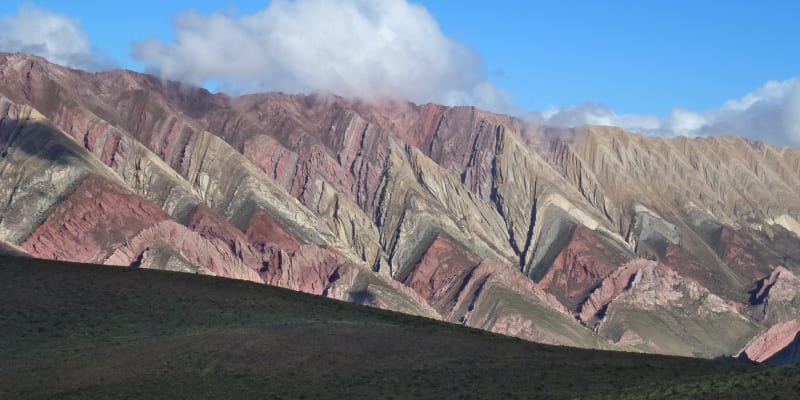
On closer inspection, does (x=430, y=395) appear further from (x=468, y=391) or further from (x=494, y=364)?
(x=494, y=364)

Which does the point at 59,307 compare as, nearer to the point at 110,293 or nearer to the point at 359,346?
the point at 110,293

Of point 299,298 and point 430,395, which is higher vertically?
point 299,298

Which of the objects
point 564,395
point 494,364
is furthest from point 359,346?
point 564,395

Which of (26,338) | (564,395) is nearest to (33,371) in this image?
(26,338)

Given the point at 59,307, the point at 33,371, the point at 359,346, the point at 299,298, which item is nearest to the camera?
the point at 33,371

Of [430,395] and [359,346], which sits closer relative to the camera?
[430,395]

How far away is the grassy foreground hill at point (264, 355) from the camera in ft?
241

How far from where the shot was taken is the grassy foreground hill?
73.4 meters

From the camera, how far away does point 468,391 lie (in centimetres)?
7344

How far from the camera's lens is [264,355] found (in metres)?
82.8

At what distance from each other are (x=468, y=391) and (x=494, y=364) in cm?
735

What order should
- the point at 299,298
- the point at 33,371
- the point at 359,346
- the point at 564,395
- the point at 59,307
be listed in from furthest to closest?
the point at 299,298 → the point at 59,307 → the point at 359,346 → the point at 33,371 → the point at 564,395

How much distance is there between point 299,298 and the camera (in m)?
106

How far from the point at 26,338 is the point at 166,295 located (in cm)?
1440
